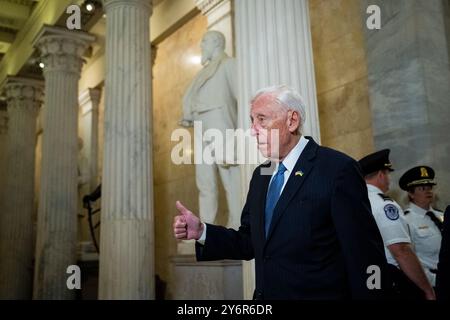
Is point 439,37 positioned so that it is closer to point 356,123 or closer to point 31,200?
point 356,123

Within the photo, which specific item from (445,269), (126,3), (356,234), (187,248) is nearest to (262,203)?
(356,234)

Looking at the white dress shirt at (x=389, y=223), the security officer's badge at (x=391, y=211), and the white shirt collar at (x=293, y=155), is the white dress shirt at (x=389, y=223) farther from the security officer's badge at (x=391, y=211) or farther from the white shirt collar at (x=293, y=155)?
the white shirt collar at (x=293, y=155)

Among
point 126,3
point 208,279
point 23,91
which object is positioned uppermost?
point 23,91

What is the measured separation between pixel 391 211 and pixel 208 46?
402 cm

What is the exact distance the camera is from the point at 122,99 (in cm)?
660

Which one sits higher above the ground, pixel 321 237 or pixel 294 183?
pixel 294 183

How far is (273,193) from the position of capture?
207cm

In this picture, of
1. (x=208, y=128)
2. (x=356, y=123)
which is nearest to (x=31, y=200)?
(x=208, y=128)

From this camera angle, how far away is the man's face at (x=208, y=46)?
6.24 meters

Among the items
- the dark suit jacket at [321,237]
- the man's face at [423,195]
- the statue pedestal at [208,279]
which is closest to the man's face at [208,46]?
the statue pedestal at [208,279]

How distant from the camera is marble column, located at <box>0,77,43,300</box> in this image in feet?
37.2

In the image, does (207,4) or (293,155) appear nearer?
Result: (293,155)

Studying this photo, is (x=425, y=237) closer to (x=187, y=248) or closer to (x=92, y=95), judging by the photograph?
(x=187, y=248)

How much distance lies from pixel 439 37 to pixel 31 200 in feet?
35.3
